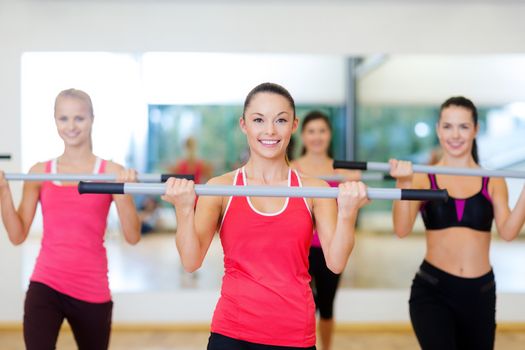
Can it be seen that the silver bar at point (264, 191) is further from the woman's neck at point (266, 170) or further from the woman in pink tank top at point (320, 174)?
the woman in pink tank top at point (320, 174)

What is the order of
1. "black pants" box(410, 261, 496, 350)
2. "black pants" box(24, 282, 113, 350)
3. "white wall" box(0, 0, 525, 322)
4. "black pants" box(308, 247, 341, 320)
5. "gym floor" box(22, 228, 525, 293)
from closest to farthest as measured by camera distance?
"black pants" box(24, 282, 113, 350) → "black pants" box(410, 261, 496, 350) → "black pants" box(308, 247, 341, 320) → "white wall" box(0, 0, 525, 322) → "gym floor" box(22, 228, 525, 293)

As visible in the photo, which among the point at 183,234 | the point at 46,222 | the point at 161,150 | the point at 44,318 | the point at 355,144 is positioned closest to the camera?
the point at 183,234

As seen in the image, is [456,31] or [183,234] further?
[456,31]

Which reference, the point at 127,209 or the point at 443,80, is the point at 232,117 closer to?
the point at 443,80

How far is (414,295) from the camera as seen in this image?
2512 mm

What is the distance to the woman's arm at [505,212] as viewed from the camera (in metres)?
2.51

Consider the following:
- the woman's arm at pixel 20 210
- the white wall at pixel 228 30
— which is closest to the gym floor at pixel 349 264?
the white wall at pixel 228 30

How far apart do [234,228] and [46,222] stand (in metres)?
1.01

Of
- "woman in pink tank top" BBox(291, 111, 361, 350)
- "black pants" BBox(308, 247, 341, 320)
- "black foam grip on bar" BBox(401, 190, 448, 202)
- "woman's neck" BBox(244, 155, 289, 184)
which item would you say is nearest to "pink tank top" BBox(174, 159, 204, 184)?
"woman in pink tank top" BBox(291, 111, 361, 350)

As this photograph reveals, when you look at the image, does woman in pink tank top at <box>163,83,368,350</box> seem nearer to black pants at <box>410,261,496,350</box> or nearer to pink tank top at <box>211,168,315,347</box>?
pink tank top at <box>211,168,315,347</box>

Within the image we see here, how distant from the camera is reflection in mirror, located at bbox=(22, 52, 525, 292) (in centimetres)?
477

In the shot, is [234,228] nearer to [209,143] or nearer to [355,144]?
[355,144]

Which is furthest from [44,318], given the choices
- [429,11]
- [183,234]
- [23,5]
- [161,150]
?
[161,150]

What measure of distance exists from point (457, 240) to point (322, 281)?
1319 mm
